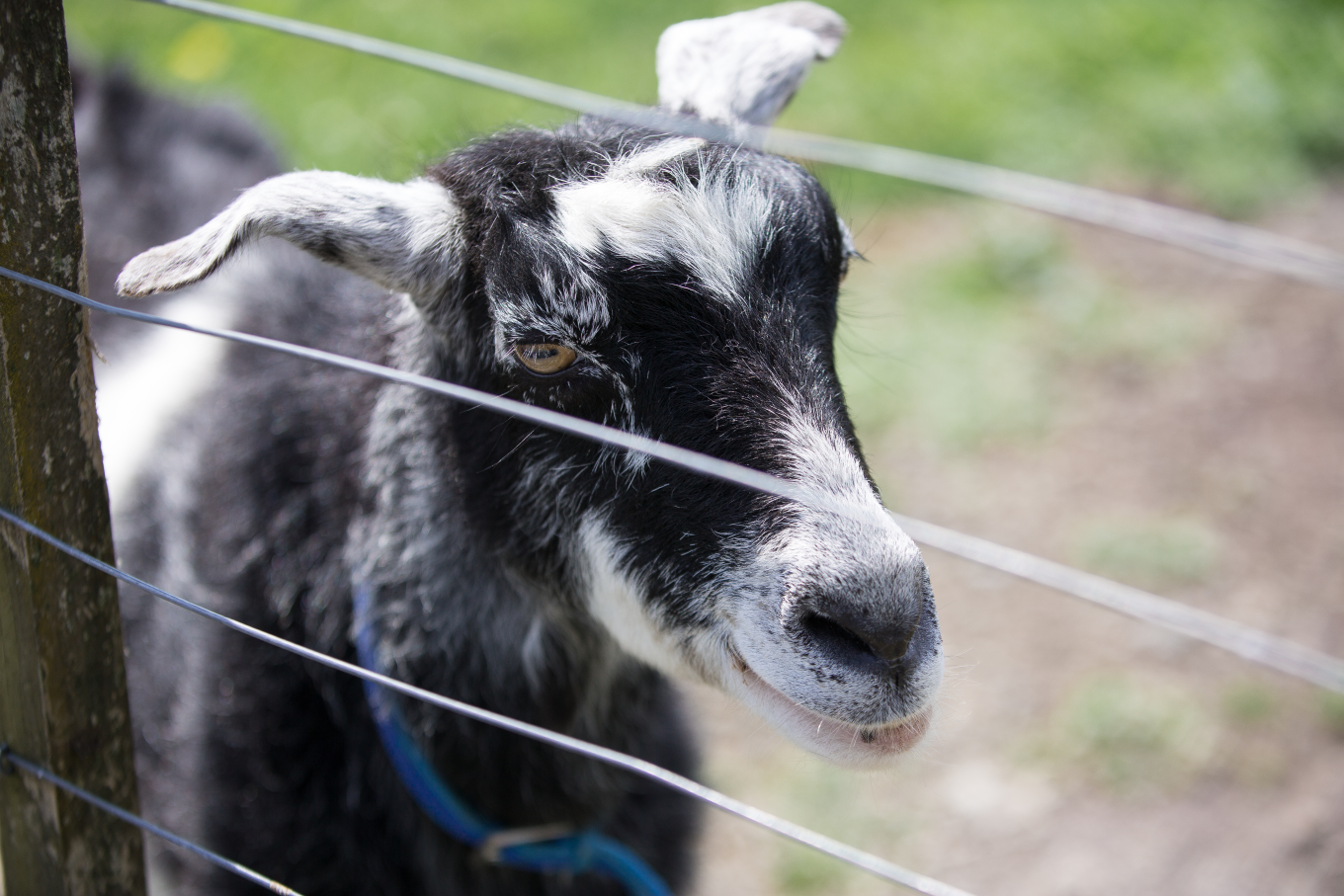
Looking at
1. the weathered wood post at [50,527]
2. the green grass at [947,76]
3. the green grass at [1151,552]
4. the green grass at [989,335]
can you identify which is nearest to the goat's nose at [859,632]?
the weathered wood post at [50,527]

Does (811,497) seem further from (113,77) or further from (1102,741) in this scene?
(113,77)

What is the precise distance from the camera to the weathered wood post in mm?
1604

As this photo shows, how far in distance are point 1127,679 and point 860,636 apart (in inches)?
107

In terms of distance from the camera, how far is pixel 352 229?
A: 2146 mm

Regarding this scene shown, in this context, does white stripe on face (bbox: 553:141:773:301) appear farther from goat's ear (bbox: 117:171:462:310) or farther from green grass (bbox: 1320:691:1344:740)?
green grass (bbox: 1320:691:1344:740)

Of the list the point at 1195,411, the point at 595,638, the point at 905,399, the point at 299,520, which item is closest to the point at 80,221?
the point at 299,520

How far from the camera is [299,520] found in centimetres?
269

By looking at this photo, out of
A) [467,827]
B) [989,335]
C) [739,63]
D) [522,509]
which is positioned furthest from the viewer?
[989,335]

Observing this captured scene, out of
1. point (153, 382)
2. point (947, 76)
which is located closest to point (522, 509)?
point (153, 382)

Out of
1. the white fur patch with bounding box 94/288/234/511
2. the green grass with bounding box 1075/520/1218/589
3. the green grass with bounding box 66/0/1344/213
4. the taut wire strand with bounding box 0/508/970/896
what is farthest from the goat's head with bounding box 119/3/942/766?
the green grass with bounding box 66/0/1344/213

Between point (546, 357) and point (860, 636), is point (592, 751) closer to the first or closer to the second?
point (860, 636)

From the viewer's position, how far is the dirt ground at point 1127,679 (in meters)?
3.54

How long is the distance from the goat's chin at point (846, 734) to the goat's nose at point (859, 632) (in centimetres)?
12

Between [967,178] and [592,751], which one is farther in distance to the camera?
[967,178]
